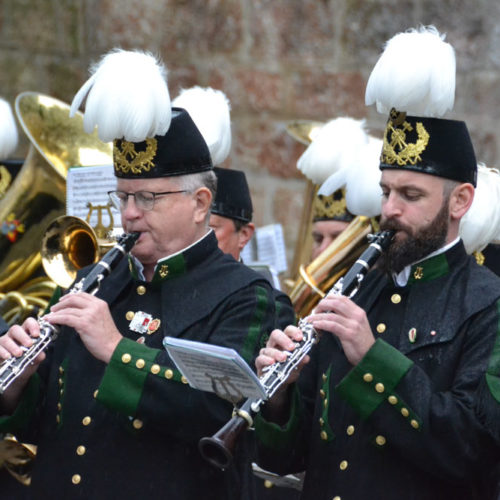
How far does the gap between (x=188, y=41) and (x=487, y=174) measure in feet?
15.3

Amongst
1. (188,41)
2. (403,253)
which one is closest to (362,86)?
(188,41)

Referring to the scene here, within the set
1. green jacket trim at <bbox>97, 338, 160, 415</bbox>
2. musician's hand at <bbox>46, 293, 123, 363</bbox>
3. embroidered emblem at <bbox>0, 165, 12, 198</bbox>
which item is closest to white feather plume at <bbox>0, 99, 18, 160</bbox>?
embroidered emblem at <bbox>0, 165, 12, 198</bbox>

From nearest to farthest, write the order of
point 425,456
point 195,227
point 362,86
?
1. point 425,456
2. point 195,227
3. point 362,86

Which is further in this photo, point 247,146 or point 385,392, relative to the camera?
point 247,146

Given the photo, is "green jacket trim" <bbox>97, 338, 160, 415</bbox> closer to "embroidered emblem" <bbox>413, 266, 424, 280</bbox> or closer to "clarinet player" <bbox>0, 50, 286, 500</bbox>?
"clarinet player" <bbox>0, 50, 286, 500</bbox>

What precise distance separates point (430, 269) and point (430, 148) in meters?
0.39

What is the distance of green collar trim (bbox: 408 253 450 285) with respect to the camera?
3963 millimetres

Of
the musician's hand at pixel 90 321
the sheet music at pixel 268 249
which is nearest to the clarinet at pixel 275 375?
the musician's hand at pixel 90 321

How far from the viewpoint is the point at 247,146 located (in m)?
8.71

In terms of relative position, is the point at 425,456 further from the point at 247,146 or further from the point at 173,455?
the point at 247,146

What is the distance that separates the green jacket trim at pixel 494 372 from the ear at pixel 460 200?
1.43 ft

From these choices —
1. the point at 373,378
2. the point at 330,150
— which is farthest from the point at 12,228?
the point at 373,378

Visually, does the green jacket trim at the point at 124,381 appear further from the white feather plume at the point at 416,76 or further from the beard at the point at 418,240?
the white feather plume at the point at 416,76

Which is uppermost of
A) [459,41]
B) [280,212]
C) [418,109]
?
[418,109]
